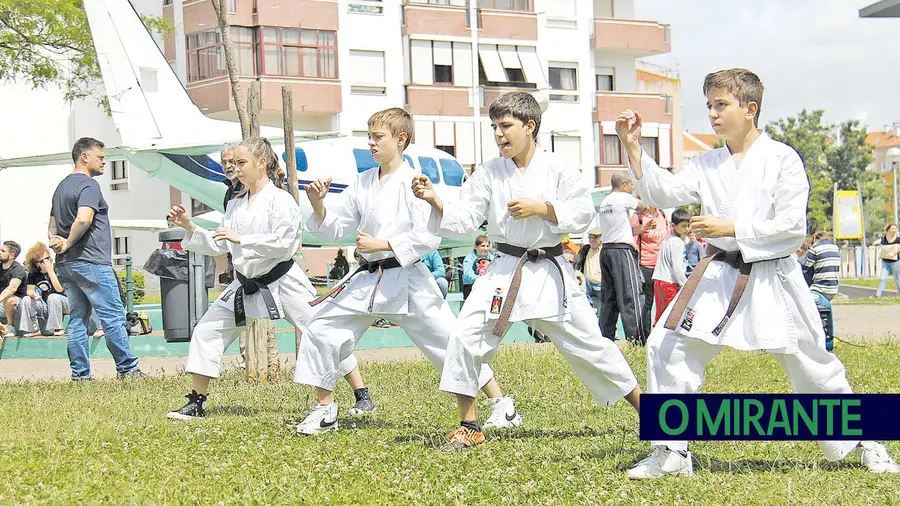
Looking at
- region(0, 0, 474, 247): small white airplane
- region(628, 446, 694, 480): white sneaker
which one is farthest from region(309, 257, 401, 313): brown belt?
region(0, 0, 474, 247): small white airplane

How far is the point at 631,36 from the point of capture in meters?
50.0

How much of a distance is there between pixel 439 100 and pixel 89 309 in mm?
34799

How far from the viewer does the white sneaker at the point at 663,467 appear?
549 cm

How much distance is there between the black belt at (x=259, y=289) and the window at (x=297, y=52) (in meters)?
34.5

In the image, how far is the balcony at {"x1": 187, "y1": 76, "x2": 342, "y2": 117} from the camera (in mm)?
41156

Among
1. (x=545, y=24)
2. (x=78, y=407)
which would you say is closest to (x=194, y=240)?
(x=78, y=407)

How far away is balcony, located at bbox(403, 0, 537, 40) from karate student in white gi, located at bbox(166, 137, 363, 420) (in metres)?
37.4

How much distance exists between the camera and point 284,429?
7.22 m

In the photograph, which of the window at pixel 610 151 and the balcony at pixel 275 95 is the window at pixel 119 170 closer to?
the balcony at pixel 275 95

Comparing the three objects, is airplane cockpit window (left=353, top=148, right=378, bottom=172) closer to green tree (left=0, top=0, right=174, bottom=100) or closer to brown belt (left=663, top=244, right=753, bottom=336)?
green tree (left=0, top=0, right=174, bottom=100)

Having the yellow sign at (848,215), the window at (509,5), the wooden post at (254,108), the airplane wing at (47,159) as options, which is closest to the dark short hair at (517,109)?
the wooden post at (254,108)

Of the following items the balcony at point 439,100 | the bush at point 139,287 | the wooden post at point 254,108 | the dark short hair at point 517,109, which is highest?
the balcony at point 439,100

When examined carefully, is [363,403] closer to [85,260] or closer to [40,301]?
[85,260]

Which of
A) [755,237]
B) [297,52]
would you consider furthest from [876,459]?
[297,52]
